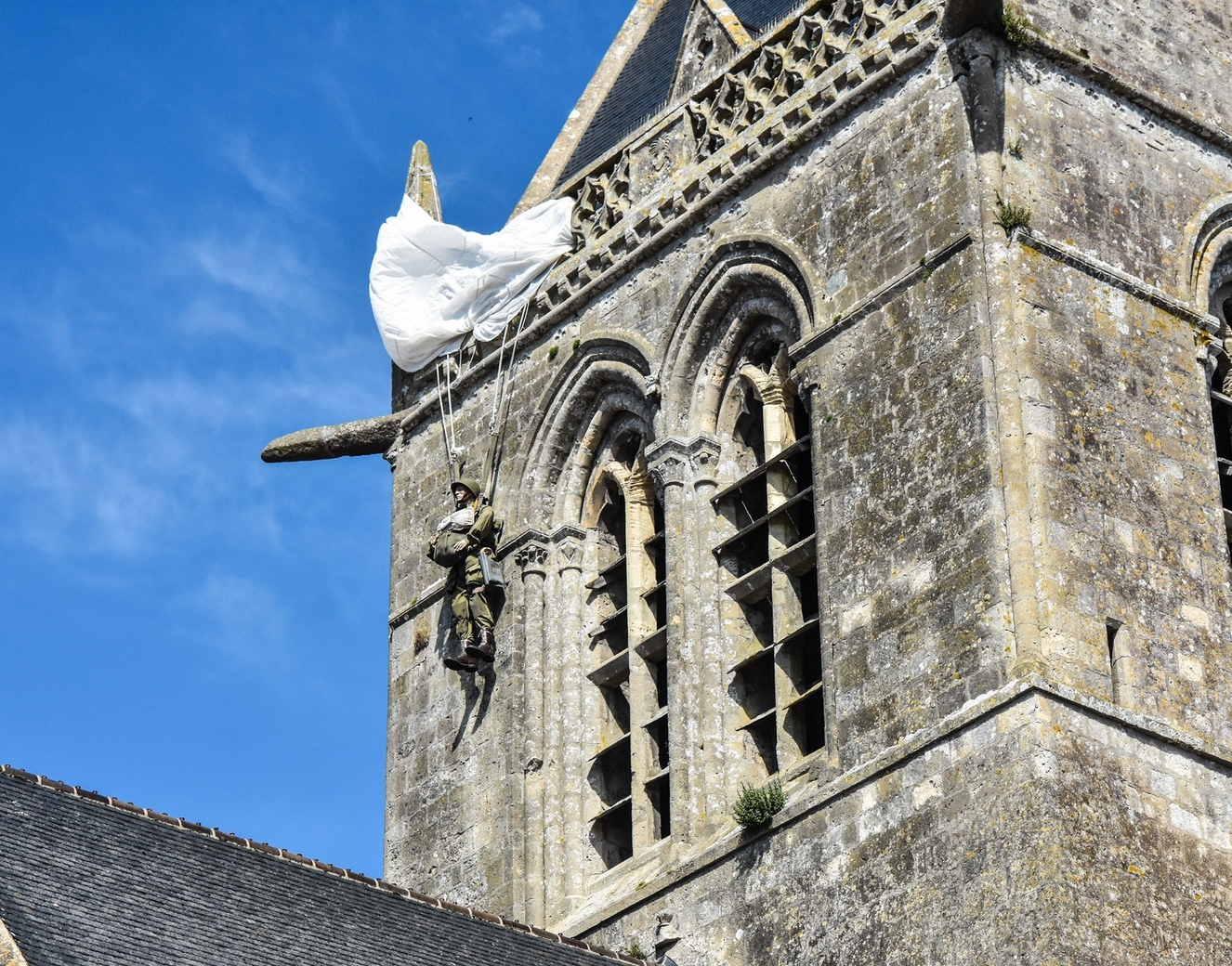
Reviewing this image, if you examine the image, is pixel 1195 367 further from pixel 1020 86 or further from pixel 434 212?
pixel 434 212

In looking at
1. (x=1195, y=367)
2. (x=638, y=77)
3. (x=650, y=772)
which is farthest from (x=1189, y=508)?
(x=638, y=77)

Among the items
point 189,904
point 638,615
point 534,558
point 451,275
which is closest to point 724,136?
point 451,275

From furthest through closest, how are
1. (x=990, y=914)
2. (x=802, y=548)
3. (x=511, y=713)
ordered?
(x=511, y=713) < (x=802, y=548) < (x=990, y=914)

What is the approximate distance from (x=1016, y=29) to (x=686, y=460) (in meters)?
4.18

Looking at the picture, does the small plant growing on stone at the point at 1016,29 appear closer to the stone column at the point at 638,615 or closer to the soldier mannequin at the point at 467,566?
the stone column at the point at 638,615

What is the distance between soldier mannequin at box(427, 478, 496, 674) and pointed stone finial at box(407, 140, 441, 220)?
3.49 meters

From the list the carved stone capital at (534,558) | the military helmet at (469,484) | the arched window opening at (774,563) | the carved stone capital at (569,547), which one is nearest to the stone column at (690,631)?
the arched window opening at (774,563)

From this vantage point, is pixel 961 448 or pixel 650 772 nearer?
pixel 961 448

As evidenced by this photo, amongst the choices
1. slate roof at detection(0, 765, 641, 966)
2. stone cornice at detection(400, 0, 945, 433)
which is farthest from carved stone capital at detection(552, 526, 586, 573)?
slate roof at detection(0, 765, 641, 966)

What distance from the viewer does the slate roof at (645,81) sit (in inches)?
1122

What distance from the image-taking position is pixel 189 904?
20.5 meters

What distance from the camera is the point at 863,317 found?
23672mm

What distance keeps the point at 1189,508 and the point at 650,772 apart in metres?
4.63

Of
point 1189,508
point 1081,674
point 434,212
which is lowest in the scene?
point 1081,674
